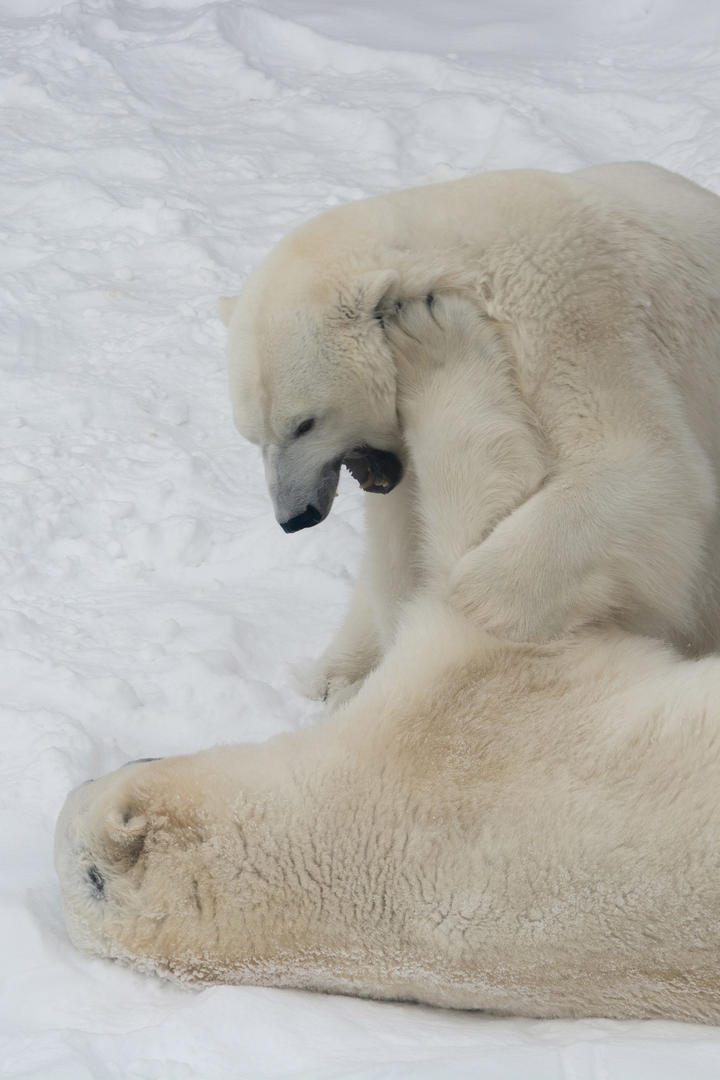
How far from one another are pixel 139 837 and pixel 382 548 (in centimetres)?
108

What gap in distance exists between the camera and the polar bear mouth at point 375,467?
2955 mm

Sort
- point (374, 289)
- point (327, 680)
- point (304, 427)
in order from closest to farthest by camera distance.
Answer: point (374, 289) → point (304, 427) → point (327, 680)

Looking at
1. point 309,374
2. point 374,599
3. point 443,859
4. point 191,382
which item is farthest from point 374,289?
point 191,382

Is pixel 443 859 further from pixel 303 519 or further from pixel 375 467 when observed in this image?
pixel 375 467

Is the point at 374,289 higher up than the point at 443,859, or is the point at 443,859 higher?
the point at 374,289

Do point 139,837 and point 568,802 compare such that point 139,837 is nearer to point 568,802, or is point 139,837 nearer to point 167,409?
point 568,802

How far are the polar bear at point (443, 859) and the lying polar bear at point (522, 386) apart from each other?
12.5 inches

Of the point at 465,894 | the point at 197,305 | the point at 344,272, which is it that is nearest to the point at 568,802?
the point at 465,894

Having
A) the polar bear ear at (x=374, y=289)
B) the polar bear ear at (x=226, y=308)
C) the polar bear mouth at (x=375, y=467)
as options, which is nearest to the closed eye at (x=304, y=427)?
the polar bear mouth at (x=375, y=467)

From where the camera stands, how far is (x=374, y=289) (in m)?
2.73

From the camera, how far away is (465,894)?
219cm

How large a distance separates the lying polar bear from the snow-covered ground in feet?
2.48

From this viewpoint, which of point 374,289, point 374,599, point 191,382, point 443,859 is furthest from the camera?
point 191,382

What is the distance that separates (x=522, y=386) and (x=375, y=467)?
419 mm
